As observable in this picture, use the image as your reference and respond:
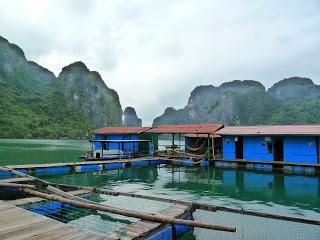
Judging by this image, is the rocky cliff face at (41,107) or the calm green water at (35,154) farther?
the rocky cliff face at (41,107)

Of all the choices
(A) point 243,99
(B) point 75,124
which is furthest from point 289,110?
(B) point 75,124

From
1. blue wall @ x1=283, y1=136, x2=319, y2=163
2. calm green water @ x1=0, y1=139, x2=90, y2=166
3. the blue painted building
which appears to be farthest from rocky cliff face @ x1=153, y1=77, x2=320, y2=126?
blue wall @ x1=283, y1=136, x2=319, y2=163

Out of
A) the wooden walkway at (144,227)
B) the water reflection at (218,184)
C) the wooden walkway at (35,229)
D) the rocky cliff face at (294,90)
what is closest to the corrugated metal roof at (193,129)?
the water reflection at (218,184)

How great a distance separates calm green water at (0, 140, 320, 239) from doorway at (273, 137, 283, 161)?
3838 millimetres

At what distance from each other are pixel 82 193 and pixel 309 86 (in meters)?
190

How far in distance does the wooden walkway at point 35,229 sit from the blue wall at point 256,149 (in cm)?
2597

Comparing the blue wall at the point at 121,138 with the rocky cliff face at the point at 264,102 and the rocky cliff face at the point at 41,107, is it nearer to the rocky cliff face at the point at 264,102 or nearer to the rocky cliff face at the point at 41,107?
the rocky cliff face at the point at 41,107

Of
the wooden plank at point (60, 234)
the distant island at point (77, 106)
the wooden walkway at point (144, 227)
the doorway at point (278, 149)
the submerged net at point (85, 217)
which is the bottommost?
the submerged net at point (85, 217)

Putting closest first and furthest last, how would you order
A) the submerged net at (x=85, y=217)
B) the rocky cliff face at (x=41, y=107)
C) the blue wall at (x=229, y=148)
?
the submerged net at (x=85, y=217) < the blue wall at (x=229, y=148) < the rocky cliff face at (x=41, y=107)

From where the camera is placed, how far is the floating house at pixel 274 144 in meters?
26.6

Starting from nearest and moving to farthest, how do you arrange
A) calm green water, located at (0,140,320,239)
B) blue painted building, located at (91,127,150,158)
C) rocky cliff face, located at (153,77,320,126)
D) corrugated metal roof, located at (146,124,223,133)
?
calm green water, located at (0,140,320,239), corrugated metal roof, located at (146,124,223,133), blue painted building, located at (91,127,150,158), rocky cliff face, located at (153,77,320,126)

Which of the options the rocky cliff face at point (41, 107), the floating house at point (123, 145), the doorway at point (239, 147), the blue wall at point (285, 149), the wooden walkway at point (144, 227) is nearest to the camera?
the wooden walkway at point (144, 227)

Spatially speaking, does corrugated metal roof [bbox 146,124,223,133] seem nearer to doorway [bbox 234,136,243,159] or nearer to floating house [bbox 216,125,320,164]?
floating house [bbox 216,125,320,164]

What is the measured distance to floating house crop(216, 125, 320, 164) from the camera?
87.3ft
